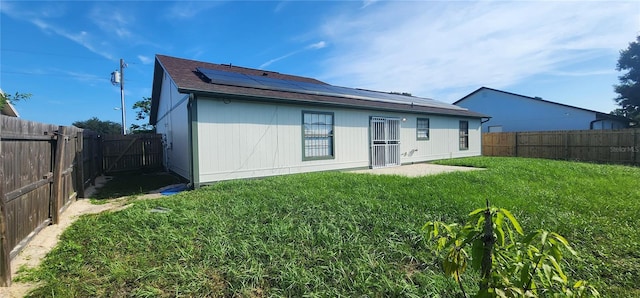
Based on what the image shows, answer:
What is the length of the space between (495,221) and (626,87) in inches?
1381

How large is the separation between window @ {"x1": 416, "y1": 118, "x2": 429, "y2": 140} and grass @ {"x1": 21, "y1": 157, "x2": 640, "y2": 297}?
6337mm

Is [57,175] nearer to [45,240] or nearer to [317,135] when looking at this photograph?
[45,240]

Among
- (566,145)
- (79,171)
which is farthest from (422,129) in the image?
(79,171)

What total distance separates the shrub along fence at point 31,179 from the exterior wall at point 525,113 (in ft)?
73.0

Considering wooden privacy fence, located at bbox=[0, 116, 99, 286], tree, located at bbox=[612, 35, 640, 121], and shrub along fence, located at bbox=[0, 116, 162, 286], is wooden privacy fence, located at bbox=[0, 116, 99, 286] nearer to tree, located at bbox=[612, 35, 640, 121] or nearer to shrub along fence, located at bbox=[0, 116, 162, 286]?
shrub along fence, located at bbox=[0, 116, 162, 286]

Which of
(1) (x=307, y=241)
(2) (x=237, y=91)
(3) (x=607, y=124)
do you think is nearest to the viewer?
(1) (x=307, y=241)

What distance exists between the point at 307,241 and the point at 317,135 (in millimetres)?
5825

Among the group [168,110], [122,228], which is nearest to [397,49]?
[168,110]

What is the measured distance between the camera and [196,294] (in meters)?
2.44

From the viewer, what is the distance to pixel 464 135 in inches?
577

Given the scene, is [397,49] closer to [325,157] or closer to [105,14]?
[325,157]

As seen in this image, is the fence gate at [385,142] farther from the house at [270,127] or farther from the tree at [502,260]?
the tree at [502,260]

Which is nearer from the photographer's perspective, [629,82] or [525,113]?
[525,113]

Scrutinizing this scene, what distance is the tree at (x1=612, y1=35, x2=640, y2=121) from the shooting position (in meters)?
23.7
